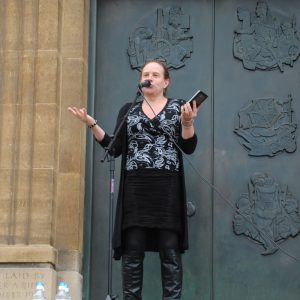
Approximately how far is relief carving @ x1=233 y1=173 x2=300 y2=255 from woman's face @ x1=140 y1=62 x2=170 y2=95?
1805mm

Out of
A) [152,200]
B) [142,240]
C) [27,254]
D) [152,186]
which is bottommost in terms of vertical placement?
[27,254]

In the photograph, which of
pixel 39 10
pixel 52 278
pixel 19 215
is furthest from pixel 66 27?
pixel 52 278

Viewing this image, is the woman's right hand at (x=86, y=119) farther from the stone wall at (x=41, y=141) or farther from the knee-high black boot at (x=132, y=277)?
the stone wall at (x=41, y=141)

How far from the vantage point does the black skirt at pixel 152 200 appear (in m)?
7.30

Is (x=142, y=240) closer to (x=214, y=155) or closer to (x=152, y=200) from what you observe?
(x=152, y=200)

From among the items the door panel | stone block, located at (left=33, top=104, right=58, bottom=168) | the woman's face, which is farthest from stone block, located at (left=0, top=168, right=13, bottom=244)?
the woman's face

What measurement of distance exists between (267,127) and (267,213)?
0.85 metres

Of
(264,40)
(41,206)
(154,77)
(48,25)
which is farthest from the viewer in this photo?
(264,40)

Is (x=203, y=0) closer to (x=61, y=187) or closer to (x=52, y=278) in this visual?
(x=61, y=187)

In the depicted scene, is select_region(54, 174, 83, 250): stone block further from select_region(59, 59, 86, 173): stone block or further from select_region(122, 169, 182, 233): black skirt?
select_region(122, 169, 182, 233): black skirt

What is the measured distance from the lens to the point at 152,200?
7.33 m

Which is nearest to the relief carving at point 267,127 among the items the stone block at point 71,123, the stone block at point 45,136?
the stone block at point 71,123

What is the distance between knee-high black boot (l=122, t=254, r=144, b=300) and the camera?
728 cm

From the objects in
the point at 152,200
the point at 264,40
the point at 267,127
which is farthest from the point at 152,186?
the point at 264,40
